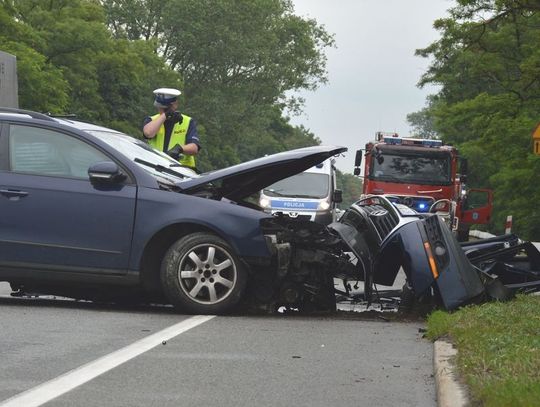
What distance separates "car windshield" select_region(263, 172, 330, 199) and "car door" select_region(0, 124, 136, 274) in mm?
18387

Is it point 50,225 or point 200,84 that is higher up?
point 200,84

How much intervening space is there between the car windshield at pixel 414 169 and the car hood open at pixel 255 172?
18375mm

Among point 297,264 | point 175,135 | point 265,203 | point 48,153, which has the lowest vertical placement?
point 265,203

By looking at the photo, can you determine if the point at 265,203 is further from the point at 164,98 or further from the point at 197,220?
the point at 197,220

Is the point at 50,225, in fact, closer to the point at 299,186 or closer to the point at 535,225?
the point at 299,186

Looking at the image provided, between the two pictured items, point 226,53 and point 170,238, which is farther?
point 226,53

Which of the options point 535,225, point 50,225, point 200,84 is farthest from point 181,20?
point 50,225

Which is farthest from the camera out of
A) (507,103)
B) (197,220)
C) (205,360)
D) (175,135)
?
(507,103)

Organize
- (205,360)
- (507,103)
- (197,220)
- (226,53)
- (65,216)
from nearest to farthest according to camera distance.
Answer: (205,360)
(197,220)
(65,216)
(507,103)
(226,53)

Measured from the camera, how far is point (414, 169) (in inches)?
1128

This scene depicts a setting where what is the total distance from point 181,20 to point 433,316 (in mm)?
61710

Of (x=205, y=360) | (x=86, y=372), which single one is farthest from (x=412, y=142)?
(x=86, y=372)

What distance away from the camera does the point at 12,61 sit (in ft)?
69.6

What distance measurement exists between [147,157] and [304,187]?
59.9 feet
